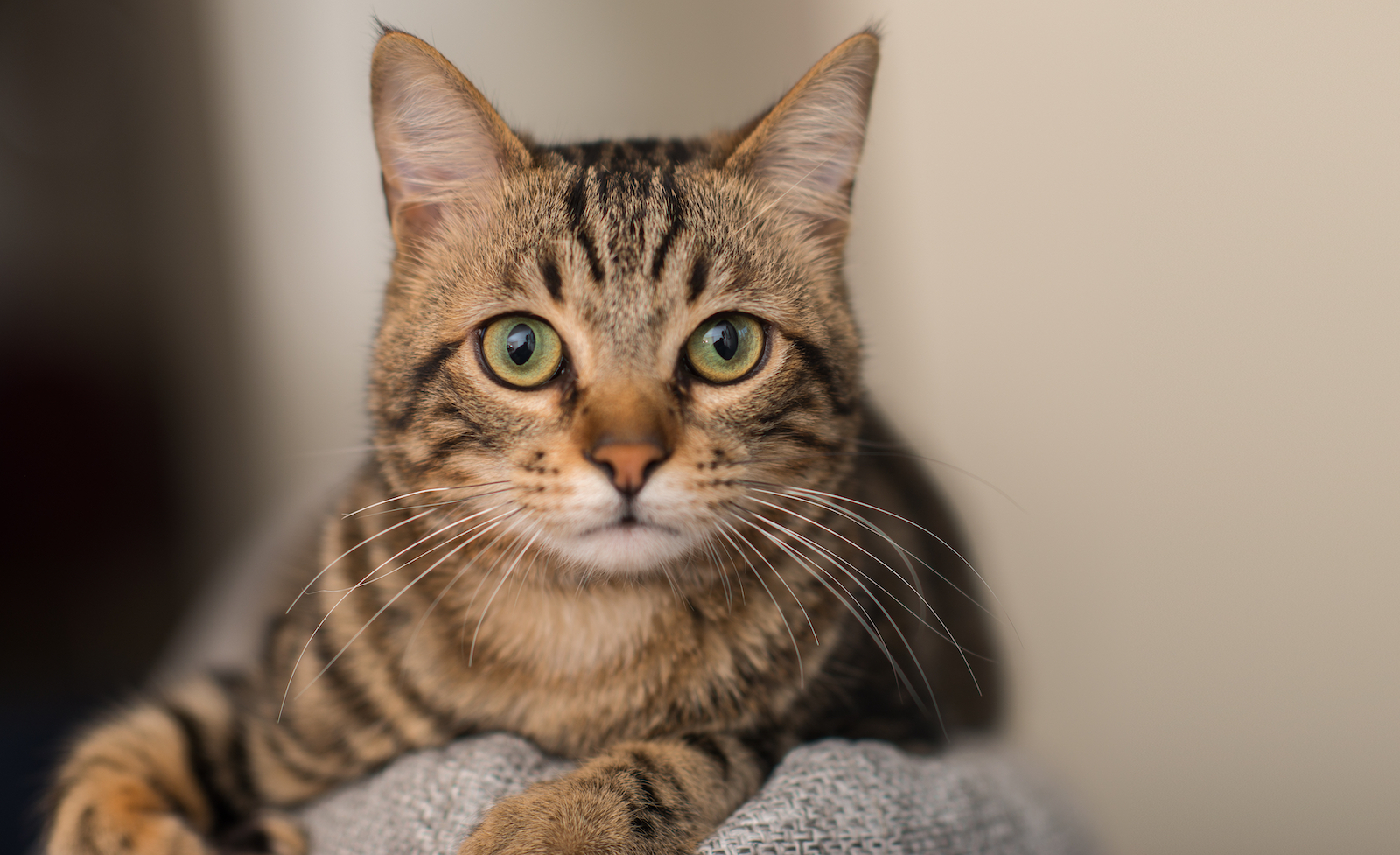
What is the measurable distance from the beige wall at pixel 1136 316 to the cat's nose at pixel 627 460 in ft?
0.97

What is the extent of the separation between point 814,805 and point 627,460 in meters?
0.26

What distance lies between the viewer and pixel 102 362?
43.4 inches

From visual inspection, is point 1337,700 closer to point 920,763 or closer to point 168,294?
point 920,763

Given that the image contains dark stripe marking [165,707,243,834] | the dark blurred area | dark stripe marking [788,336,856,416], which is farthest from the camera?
the dark blurred area

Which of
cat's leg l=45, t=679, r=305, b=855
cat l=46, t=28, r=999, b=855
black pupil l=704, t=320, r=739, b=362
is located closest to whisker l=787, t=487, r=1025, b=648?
cat l=46, t=28, r=999, b=855

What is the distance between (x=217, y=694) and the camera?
0.84 meters

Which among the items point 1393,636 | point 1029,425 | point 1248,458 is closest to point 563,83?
point 1029,425

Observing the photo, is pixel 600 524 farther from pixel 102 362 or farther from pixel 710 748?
pixel 102 362

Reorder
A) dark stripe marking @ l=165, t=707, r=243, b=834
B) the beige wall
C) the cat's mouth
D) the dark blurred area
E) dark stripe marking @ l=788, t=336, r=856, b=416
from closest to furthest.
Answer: the beige wall, the cat's mouth, dark stripe marking @ l=788, t=336, r=856, b=416, dark stripe marking @ l=165, t=707, r=243, b=834, the dark blurred area

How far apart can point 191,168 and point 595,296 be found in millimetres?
707

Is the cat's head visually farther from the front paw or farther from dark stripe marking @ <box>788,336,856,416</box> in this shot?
the front paw

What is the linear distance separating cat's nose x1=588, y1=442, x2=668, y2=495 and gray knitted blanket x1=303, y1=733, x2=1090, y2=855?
23 cm

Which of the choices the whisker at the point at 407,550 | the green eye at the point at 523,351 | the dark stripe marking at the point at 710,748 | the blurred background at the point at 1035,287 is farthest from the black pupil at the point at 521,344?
the dark stripe marking at the point at 710,748

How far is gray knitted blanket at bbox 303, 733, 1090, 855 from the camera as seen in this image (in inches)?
20.3
